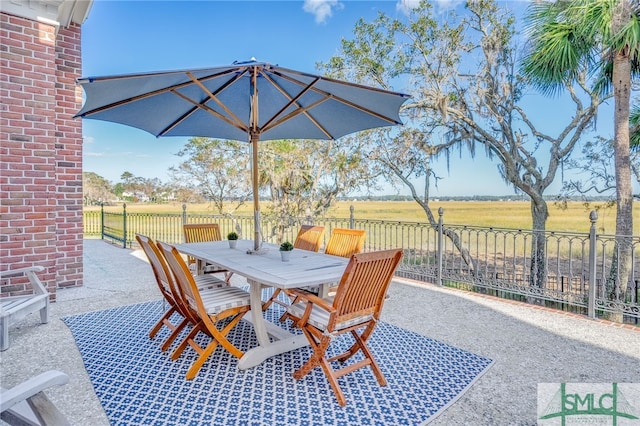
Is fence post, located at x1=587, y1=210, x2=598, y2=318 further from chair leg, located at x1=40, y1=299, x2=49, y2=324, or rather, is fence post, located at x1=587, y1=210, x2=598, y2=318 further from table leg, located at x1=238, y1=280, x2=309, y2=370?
chair leg, located at x1=40, y1=299, x2=49, y2=324

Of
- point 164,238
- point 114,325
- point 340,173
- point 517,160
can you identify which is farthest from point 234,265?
point 164,238

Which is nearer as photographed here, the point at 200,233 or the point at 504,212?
the point at 200,233

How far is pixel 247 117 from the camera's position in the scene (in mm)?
4641

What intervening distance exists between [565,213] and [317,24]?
862 centimetres

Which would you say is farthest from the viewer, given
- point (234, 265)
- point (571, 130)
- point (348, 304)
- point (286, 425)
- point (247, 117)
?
point (571, 130)

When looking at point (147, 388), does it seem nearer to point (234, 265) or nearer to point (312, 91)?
point (234, 265)

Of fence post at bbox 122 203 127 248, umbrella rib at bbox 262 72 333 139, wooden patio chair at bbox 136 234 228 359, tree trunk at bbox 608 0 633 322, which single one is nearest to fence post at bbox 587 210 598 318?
tree trunk at bbox 608 0 633 322

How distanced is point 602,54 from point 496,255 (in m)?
3.77

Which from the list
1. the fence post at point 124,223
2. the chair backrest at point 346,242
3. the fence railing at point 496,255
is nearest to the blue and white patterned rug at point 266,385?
the chair backrest at point 346,242

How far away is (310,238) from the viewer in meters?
4.25

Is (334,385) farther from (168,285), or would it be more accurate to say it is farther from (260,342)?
(168,285)

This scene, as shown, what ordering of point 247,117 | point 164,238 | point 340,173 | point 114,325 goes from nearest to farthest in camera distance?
1. point 114,325
2. point 247,117
3. point 340,173
4. point 164,238

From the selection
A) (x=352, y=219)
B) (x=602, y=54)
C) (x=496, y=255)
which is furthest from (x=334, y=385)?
(x=602, y=54)

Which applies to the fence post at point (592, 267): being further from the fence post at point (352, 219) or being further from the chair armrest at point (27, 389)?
the chair armrest at point (27, 389)
